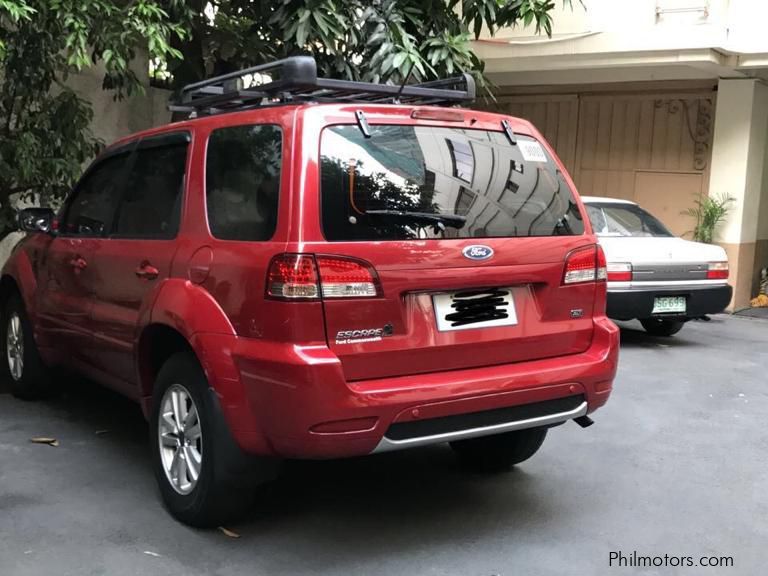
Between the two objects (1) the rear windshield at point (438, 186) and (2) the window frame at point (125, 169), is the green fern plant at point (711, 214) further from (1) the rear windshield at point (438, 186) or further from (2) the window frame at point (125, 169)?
(2) the window frame at point (125, 169)

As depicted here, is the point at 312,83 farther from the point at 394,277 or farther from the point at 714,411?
the point at 714,411

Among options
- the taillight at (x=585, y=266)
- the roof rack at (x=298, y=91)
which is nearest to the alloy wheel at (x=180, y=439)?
the roof rack at (x=298, y=91)

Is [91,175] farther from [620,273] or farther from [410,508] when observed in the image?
[620,273]

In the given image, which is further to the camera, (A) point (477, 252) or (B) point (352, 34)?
(B) point (352, 34)

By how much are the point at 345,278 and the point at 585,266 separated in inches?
49.9

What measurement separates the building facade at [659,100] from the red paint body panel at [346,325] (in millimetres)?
7007

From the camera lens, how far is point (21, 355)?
5.74m

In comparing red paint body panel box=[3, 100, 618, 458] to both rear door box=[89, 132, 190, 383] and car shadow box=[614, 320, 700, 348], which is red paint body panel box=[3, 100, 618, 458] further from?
car shadow box=[614, 320, 700, 348]

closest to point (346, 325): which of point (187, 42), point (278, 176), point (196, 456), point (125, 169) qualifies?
point (278, 176)

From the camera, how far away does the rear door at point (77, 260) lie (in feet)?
15.7

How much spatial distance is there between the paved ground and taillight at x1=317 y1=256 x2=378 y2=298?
3.82 feet

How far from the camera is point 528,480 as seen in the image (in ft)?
14.9

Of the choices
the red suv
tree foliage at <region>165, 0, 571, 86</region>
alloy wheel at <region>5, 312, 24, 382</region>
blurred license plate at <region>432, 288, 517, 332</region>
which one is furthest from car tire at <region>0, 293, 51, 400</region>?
blurred license plate at <region>432, 288, 517, 332</region>

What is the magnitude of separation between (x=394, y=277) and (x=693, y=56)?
839cm
